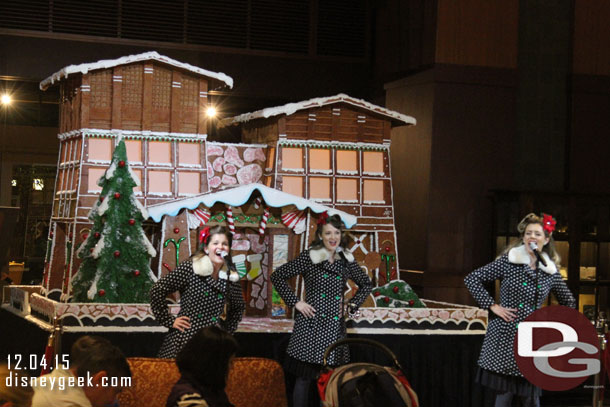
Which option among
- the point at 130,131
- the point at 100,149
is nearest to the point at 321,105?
the point at 130,131

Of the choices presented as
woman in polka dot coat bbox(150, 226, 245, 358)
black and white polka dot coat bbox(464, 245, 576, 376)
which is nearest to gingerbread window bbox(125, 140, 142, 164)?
woman in polka dot coat bbox(150, 226, 245, 358)

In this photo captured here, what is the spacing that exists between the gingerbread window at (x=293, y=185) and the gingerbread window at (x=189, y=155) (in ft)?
3.09

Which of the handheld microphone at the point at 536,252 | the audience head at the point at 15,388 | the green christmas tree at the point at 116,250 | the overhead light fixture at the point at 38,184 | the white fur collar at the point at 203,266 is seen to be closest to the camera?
the white fur collar at the point at 203,266

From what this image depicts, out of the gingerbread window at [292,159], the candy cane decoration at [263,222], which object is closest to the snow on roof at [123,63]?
the gingerbread window at [292,159]

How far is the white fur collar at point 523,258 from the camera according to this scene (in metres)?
5.83

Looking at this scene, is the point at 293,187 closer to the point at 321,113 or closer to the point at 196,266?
the point at 321,113

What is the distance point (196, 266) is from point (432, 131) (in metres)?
6.47

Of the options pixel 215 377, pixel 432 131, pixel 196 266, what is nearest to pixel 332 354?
pixel 196 266

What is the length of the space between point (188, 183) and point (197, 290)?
14.0 feet

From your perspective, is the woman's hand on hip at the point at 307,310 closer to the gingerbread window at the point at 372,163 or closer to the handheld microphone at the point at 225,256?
the handheld microphone at the point at 225,256

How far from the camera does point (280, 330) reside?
7359 mm

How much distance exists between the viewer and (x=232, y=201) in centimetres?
827

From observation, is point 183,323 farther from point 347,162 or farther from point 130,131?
point 347,162

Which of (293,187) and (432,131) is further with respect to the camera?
(432,131)
